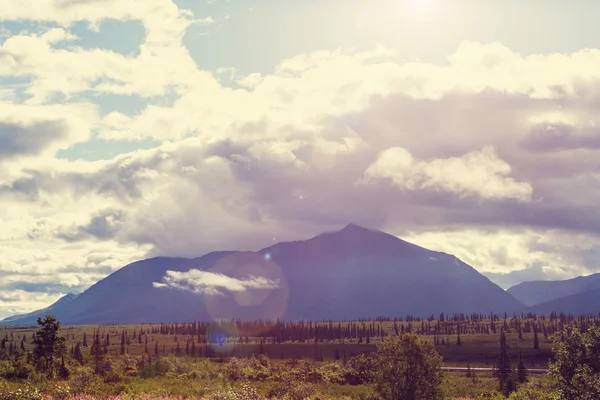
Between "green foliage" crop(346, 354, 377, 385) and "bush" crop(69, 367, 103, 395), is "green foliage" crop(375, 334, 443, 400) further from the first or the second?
"green foliage" crop(346, 354, 377, 385)

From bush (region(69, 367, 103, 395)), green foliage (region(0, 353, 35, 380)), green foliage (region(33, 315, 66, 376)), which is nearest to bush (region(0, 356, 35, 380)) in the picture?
green foliage (region(0, 353, 35, 380))

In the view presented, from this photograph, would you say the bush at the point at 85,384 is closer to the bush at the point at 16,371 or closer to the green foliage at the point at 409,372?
the bush at the point at 16,371

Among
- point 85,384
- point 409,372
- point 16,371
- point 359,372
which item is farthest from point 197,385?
point 359,372

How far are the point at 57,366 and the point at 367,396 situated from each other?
47.0m

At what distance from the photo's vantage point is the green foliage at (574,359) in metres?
35.1

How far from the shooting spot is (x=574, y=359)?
3812cm

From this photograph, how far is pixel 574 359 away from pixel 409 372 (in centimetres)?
1398

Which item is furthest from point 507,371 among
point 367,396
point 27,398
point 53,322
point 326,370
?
point 27,398

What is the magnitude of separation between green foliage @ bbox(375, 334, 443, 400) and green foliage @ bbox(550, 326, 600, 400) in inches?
435

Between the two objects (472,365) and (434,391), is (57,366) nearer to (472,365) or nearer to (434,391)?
(434,391)

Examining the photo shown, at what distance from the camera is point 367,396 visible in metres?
59.3

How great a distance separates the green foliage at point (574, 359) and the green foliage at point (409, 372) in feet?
36.3

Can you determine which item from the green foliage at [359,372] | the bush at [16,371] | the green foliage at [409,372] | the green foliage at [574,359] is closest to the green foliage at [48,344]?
the bush at [16,371]

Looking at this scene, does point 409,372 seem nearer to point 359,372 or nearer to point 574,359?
point 574,359
